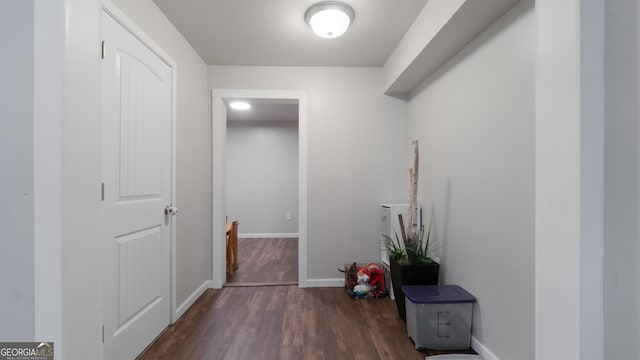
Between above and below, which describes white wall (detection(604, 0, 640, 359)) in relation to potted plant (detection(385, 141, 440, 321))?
above

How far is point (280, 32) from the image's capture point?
2.28m

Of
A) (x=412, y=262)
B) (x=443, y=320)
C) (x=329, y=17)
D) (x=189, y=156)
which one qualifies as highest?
(x=329, y=17)

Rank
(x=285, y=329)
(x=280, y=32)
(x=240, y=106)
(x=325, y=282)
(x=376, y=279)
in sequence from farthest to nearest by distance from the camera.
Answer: (x=240, y=106)
(x=325, y=282)
(x=376, y=279)
(x=280, y=32)
(x=285, y=329)

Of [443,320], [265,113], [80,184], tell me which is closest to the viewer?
[80,184]

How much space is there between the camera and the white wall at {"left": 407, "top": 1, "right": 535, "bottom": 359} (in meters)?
1.38

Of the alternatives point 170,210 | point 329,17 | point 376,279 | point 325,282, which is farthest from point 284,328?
point 329,17

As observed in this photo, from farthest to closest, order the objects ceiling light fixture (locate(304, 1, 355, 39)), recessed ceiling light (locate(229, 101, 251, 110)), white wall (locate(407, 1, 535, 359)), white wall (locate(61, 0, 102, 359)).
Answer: recessed ceiling light (locate(229, 101, 251, 110))
ceiling light fixture (locate(304, 1, 355, 39))
white wall (locate(407, 1, 535, 359))
white wall (locate(61, 0, 102, 359))

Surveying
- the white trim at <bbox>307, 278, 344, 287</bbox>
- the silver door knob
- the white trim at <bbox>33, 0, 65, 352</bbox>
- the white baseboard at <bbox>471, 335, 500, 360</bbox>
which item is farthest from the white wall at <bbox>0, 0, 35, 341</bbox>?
the white trim at <bbox>307, 278, 344, 287</bbox>

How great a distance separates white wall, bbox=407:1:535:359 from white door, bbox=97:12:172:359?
2.12 m

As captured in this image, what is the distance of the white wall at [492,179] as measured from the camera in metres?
1.38

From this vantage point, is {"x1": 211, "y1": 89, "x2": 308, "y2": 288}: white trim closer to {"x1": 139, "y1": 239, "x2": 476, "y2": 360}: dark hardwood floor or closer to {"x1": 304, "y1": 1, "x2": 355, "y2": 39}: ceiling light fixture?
{"x1": 139, "y1": 239, "x2": 476, "y2": 360}: dark hardwood floor

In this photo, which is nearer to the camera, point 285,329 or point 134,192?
point 134,192

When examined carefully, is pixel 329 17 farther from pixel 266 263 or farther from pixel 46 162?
pixel 266 263

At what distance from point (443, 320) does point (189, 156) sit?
2.34 meters
